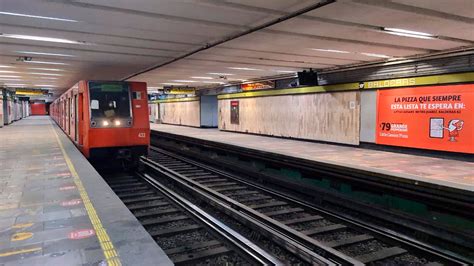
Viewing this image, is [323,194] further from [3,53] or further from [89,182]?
[3,53]

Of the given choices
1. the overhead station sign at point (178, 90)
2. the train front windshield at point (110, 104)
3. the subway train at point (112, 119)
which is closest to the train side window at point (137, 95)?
the subway train at point (112, 119)

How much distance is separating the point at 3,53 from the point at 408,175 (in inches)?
402

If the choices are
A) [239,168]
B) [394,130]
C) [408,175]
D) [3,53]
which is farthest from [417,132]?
[3,53]

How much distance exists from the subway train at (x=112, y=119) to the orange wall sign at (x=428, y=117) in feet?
24.6

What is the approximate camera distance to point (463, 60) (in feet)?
28.9

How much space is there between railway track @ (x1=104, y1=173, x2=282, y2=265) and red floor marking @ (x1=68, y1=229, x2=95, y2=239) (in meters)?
1.15

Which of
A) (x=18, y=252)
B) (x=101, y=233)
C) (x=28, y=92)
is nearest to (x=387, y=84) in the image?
(x=101, y=233)

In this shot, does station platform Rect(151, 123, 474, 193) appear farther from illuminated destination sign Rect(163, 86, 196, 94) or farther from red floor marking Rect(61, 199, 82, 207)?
illuminated destination sign Rect(163, 86, 196, 94)

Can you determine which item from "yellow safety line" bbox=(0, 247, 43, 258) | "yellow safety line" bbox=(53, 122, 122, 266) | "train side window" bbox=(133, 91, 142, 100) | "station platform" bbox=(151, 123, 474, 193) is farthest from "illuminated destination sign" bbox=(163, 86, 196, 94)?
"yellow safety line" bbox=(0, 247, 43, 258)

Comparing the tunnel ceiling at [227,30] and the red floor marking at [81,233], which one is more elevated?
the tunnel ceiling at [227,30]

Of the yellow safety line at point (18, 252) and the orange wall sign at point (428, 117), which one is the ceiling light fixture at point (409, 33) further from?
the yellow safety line at point (18, 252)

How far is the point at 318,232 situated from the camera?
18.2ft

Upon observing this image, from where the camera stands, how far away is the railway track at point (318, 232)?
182 inches

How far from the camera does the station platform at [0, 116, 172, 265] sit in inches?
121
